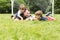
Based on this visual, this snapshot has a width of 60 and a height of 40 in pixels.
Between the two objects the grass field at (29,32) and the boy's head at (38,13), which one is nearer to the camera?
the grass field at (29,32)

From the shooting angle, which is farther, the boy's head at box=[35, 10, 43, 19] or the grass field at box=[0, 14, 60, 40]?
the boy's head at box=[35, 10, 43, 19]

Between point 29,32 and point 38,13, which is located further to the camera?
point 38,13

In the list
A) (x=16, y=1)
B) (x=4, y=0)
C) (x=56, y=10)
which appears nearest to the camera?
(x=16, y=1)

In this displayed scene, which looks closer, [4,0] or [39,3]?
[39,3]

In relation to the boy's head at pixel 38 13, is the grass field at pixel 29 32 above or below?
below

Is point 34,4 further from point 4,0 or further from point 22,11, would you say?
point 4,0

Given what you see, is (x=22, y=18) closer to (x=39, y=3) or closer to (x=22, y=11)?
(x=22, y=11)

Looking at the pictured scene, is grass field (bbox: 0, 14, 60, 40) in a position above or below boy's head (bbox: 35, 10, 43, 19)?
below

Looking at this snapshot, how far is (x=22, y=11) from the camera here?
8.59 metres

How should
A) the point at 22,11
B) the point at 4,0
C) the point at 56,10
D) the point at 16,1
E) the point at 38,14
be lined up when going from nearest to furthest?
1. the point at 38,14
2. the point at 22,11
3. the point at 16,1
4. the point at 56,10
5. the point at 4,0

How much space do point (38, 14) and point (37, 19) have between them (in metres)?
0.46

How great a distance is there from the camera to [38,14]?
26.3 feet

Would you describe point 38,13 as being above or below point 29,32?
above

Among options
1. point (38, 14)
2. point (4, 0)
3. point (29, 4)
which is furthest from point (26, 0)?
point (4, 0)
